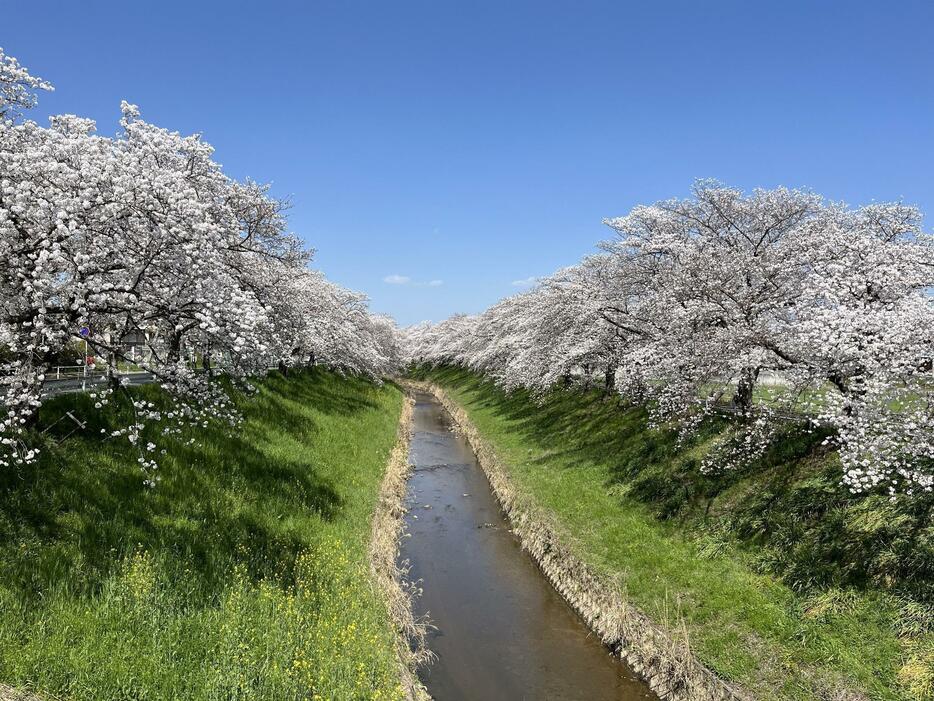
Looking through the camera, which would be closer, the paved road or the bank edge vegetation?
the bank edge vegetation

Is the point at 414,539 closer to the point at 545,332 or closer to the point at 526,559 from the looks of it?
the point at 526,559

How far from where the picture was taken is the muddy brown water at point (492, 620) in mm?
13188

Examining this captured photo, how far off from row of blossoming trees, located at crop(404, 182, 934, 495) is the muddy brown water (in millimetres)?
7250

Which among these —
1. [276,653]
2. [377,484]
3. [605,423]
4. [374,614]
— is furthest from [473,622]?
[605,423]

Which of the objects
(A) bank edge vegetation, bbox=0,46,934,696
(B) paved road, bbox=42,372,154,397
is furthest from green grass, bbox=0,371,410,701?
(B) paved road, bbox=42,372,154,397

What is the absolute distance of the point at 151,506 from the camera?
14711mm

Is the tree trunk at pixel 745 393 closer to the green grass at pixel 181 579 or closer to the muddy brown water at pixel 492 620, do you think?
the muddy brown water at pixel 492 620

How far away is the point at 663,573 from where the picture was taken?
16.0 meters

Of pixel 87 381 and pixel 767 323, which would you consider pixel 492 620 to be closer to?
pixel 767 323

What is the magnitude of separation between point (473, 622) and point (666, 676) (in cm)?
573

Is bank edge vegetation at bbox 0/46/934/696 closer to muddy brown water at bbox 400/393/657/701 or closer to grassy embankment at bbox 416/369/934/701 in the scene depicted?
grassy embankment at bbox 416/369/934/701

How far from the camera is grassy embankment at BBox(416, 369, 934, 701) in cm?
1135

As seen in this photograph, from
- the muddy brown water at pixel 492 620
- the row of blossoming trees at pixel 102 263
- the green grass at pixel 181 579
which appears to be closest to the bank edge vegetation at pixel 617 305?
the row of blossoming trees at pixel 102 263

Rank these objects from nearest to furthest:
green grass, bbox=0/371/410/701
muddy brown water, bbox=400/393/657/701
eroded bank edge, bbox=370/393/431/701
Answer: green grass, bbox=0/371/410/701 → eroded bank edge, bbox=370/393/431/701 → muddy brown water, bbox=400/393/657/701
